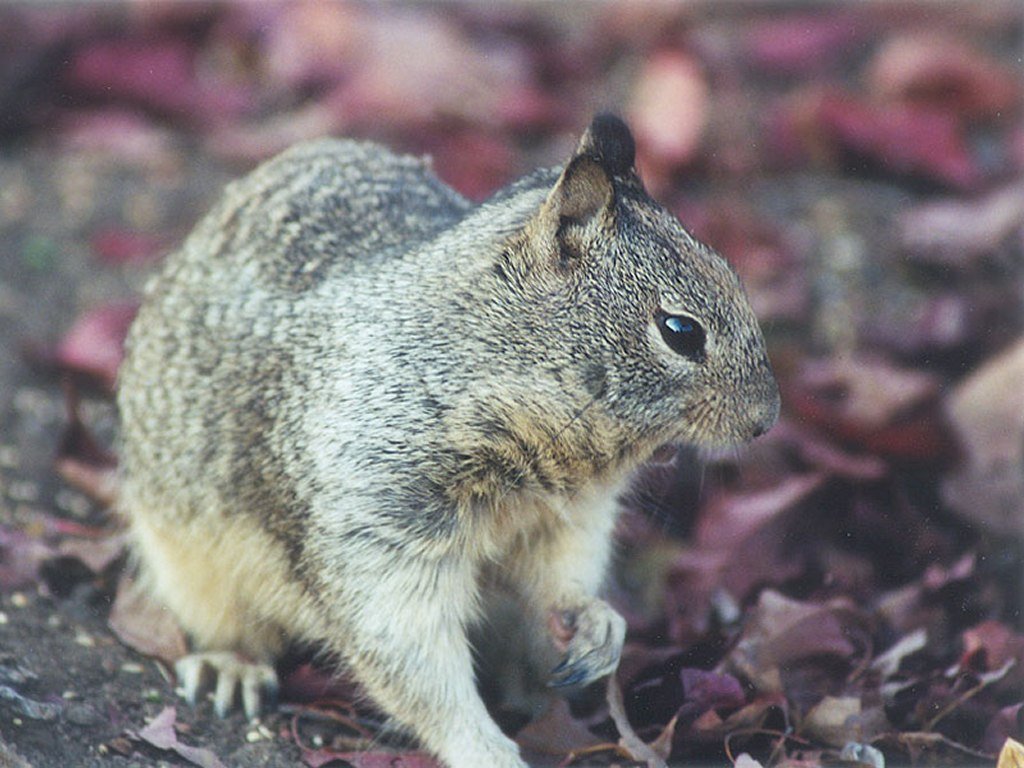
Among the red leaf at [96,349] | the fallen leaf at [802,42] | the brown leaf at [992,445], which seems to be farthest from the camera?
the fallen leaf at [802,42]

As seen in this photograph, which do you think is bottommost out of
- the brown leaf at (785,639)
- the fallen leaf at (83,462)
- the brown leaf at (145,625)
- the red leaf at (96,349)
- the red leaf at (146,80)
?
the brown leaf at (145,625)

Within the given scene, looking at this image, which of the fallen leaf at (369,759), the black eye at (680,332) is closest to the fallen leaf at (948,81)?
the black eye at (680,332)

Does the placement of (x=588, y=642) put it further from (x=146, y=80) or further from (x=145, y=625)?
(x=146, y=80)

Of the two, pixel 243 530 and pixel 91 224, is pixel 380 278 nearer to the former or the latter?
pixel 243 530

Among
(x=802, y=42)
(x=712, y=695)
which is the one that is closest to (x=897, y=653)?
(x=712, y=695)

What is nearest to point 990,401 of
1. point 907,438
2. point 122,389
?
point 907,438

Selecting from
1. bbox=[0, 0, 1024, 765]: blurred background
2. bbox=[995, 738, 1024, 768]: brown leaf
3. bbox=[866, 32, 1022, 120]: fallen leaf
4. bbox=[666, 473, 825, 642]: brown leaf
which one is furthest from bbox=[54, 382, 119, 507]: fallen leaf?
bbox=[866, 32, 1022, 120]: fallen leaf

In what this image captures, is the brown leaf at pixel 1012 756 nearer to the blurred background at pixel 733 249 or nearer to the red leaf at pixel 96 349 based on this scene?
the blurred background at pixel 733 249

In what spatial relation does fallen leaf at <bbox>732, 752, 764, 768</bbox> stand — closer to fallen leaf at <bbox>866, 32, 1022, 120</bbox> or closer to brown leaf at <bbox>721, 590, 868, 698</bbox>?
brown leaf at <bbox>721, 590, 868, 698</bbox>
